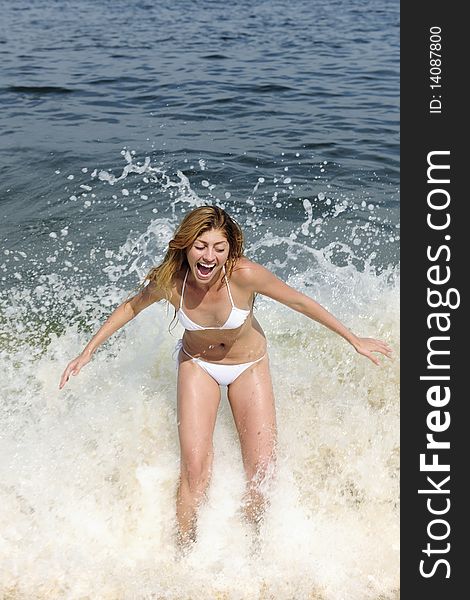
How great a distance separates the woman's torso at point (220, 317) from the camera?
482 centimetres

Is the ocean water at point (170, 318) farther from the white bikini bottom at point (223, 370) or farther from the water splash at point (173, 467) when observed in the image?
the white bikini bottom at point (223, 370)

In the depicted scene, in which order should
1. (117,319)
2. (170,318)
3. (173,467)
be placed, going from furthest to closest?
(170,318), (173,467), (117,319)

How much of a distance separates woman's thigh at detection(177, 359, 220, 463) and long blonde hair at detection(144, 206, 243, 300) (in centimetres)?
58

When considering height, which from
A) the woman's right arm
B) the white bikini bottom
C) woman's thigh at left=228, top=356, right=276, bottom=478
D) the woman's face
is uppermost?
the woman's face

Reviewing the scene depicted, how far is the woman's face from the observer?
4.55 metres

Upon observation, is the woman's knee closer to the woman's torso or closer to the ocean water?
the ocean water

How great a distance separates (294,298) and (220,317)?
0.51 meters

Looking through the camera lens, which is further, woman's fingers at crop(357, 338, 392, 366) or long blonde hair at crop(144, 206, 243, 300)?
woman's fingers at crop(357, 338, 392, 366)

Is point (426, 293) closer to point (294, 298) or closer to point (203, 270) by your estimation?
point (294, 298)

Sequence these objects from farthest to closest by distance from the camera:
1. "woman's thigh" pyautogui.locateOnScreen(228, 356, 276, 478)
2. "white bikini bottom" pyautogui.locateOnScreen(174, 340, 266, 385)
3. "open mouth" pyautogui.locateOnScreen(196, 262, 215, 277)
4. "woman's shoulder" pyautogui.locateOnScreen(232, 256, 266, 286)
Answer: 1. "white bikini bottom" pyautogui.locateOnScreen(174, 340, 266, 385)
2. "woman's thigh" pyautogui.locateOnScreen(228, 356, 276, 478)
3. "woman's shoulder" pyautogui.locateOnScreen(232, 256, 266, 286)
4. "open mouth" pyautogui.locateOnScreen(196, 262, 215, 277)

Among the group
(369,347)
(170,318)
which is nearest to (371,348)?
(369,347)

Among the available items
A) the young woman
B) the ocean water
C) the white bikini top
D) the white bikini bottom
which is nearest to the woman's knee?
the young woman

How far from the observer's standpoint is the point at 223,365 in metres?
5.04

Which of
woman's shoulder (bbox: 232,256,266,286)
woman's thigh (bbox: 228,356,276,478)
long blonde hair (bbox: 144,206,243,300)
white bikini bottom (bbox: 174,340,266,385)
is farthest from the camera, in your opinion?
white bikini bottom (bbox: 174,340,266,385)
